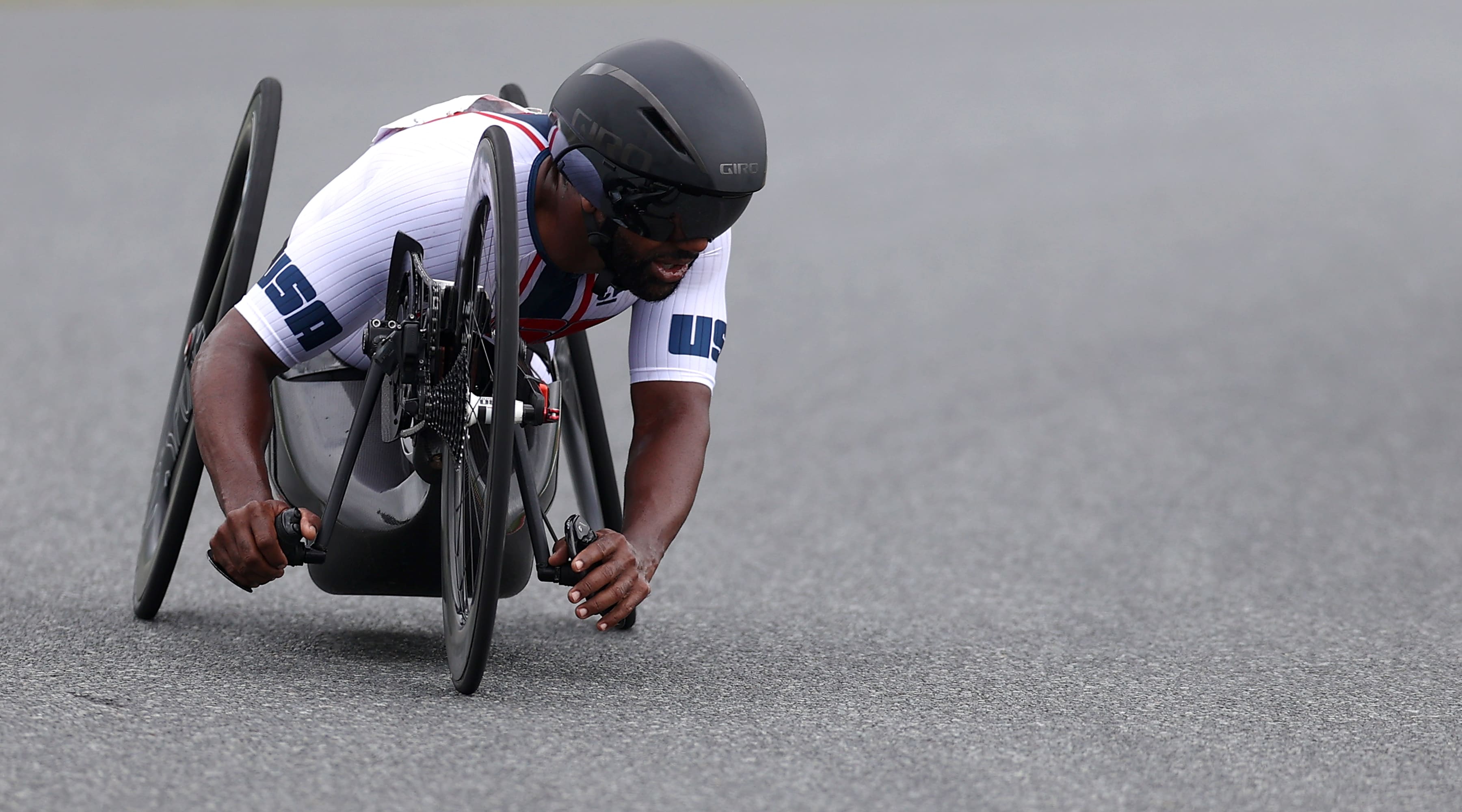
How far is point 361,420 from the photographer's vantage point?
3217 millimetres

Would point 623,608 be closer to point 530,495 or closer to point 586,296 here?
point 530,495

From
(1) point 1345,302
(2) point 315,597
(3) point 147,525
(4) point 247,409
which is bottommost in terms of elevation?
(1) point 1345,302

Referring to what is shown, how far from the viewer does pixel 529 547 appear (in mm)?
3514

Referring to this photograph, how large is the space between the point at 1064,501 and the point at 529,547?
2.93 meters

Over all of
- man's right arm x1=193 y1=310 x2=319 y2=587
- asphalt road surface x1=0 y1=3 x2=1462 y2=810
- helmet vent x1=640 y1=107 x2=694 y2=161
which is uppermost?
helmet vent x1=640 y1=107 x2=694 y2=161

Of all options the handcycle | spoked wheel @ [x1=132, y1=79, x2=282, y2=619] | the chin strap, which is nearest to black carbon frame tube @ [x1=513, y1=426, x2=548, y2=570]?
the handcycle

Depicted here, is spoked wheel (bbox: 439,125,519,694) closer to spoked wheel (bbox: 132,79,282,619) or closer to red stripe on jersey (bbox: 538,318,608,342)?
red stripe on jersey (bbox: 538,318,608,342)

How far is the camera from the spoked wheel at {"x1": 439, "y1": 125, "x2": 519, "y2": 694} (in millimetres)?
2693

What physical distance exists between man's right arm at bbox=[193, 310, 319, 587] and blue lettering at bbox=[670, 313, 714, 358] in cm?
75

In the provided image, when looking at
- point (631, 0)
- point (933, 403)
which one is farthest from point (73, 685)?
point (631, 0)

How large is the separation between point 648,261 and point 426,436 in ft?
1.88

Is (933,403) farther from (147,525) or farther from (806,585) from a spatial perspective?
(147,525)

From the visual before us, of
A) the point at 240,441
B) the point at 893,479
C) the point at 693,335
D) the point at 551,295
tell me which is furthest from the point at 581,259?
the point at 893,479

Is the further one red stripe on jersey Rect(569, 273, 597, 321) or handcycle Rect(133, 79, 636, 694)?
Answer: red stripe on jersey Rect(569, 273, 597, 321)
